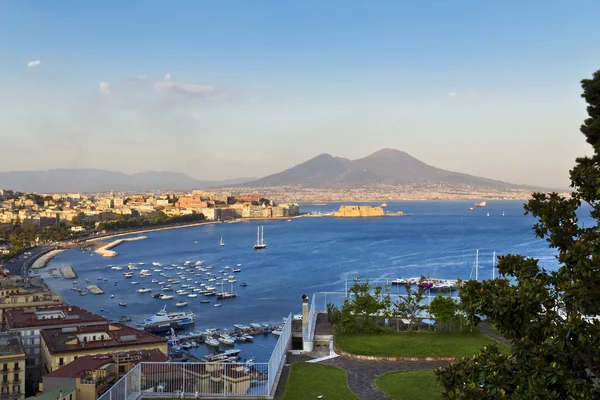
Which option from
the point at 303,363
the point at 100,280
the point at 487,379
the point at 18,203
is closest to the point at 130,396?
the point at 303,363

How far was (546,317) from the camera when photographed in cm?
256

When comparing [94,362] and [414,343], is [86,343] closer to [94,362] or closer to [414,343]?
[94,362]

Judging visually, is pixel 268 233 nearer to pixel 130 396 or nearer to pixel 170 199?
pixel 170 199

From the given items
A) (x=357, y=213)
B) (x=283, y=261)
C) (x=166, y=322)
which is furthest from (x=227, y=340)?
(x=357, y=213)

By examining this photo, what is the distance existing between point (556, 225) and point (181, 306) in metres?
27.0

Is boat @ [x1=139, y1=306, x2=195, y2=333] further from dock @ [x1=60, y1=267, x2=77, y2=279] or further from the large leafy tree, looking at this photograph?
the large leafy tree

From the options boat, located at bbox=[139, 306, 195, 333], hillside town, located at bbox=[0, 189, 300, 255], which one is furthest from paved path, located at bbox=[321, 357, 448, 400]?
hillside town, located at bbox=[0, 189, 300, 255]

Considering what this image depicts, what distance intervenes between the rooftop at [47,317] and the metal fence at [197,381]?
50.7 feet

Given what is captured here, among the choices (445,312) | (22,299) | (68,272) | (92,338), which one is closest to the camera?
(445,312)

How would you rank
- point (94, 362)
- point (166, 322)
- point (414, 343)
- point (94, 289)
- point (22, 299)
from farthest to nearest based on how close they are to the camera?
point (94, 289)
point (22, 299)
point (166, 322)
point (94, 362)
point (414, 343)

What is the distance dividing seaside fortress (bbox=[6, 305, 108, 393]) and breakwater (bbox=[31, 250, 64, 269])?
21.4m

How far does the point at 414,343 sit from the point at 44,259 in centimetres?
4578

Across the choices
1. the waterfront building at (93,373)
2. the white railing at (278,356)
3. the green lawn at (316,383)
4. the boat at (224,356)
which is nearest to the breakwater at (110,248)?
the boat at (224,356)

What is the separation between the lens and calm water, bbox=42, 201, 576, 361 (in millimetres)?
27812
